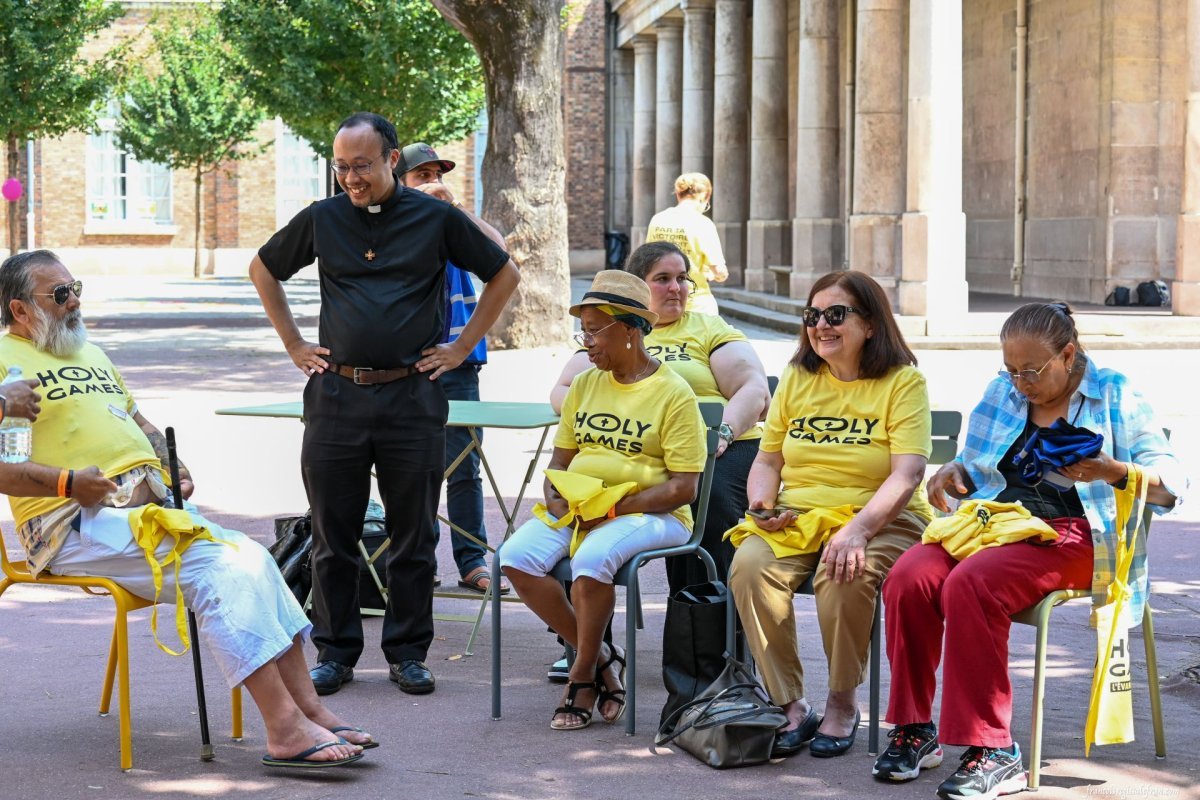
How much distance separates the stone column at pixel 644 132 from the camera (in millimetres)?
38125

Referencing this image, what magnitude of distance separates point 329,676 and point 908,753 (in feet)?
6.57

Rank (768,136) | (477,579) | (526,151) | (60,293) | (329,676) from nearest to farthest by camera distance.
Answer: (60,293) → (329,676) → (477,579) → (526,151) → (768,136)


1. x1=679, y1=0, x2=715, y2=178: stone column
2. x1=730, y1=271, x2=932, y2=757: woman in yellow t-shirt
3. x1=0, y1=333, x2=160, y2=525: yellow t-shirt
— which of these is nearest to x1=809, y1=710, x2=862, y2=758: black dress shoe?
x1=730, y1=271, x2=932, y2=757: woman in yellow t-shirt

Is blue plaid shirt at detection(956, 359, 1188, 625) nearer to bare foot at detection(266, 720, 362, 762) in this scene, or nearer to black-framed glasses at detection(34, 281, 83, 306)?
bare foot at detection(266, 720, 362, 762)

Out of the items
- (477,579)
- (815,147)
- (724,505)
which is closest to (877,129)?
(815,147)

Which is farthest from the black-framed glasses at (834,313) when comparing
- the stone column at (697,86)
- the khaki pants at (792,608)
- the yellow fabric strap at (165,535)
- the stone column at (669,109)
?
the stone column at (669,109)

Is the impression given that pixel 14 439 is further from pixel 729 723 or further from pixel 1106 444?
pixel 1106 444

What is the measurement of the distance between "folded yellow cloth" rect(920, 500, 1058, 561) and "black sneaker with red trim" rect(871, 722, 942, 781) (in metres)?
0.50

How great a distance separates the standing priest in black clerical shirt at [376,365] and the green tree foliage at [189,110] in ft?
118

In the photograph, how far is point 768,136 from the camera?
28.2 m

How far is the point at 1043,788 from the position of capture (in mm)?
4602

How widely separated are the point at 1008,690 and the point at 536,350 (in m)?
12.9

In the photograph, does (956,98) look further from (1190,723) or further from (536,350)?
(1190,723)

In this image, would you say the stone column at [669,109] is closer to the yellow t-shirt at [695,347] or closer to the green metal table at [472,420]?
the green metal table at [472,420]
